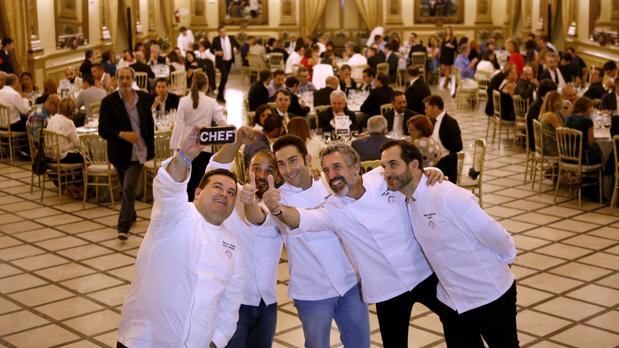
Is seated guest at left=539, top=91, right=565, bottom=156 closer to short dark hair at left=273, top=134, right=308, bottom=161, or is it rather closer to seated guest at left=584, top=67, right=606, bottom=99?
seated guest at left=584, top=67, right=606, bottom=99

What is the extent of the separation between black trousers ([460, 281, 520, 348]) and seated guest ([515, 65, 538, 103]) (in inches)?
316

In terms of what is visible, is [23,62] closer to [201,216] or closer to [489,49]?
[489,49]

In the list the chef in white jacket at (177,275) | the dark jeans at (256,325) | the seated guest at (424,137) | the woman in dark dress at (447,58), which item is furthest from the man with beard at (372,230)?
the woman in dark dress at (447,58)

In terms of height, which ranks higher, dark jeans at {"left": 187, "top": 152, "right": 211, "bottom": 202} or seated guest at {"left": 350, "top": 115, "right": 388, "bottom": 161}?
seated guest at {"left": 350, "top": 115, "right": 388, "bottom": 161}

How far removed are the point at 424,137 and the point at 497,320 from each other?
360cm

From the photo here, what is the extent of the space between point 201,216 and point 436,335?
8.65ft

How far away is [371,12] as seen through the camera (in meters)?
24.2

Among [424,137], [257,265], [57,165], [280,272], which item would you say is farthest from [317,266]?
[57,165]

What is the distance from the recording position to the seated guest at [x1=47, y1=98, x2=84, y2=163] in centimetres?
938

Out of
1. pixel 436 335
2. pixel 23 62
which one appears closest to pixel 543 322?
pixel 436 335

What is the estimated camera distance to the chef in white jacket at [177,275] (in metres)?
3.45

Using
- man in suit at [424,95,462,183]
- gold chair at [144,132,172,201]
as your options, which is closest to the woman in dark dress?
gold chair at [144,132,172,201]

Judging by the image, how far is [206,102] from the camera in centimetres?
855

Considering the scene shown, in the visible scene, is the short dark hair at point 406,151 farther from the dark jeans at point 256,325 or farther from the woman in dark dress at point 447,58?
the woman in dark dress at point 447,58
